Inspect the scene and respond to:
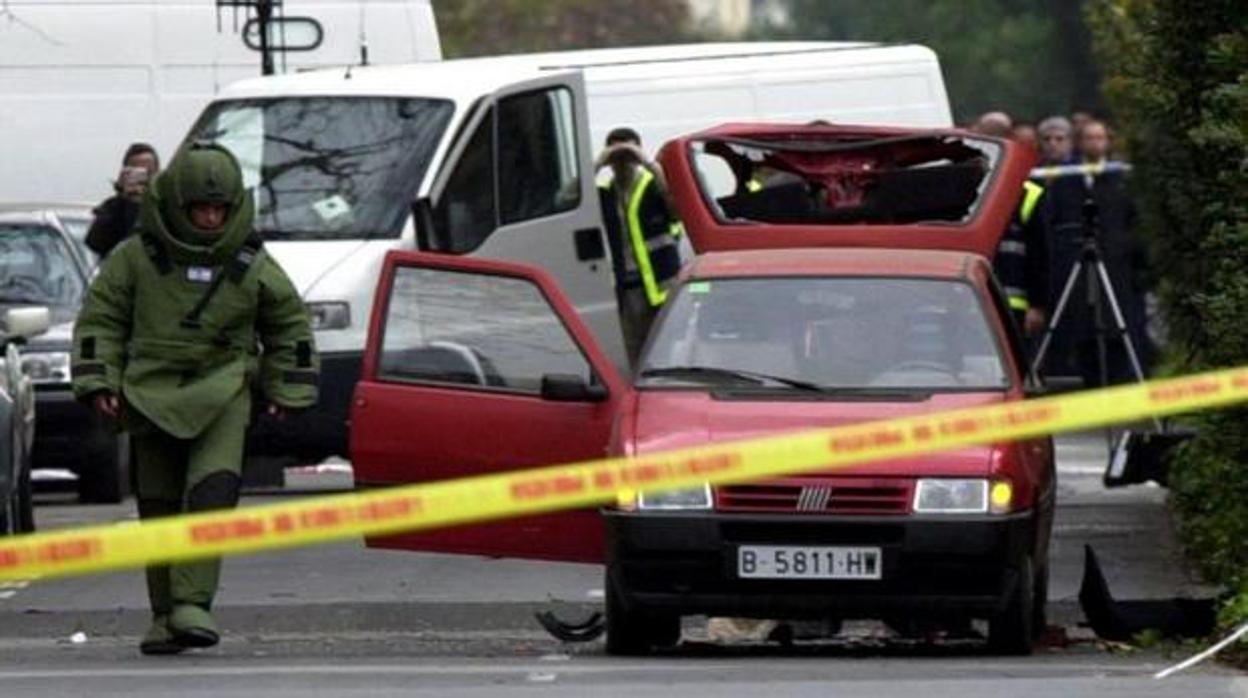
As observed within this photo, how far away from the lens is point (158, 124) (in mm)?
26141

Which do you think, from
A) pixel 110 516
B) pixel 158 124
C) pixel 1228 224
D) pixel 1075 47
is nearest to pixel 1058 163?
pixel 158 124

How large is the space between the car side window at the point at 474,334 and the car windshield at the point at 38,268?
26.0ft

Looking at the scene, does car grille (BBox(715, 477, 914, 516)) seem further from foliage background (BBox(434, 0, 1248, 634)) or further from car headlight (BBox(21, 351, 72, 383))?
car headlight (BBox(21, 351, 72, 383))

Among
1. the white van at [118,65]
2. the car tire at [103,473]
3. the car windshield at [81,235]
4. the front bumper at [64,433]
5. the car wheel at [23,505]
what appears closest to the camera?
the car wheel at [23,505]

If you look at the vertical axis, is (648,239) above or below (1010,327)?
below

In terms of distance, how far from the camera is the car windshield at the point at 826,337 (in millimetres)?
14617

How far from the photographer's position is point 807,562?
13.9 m

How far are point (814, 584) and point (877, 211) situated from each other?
3.43 m

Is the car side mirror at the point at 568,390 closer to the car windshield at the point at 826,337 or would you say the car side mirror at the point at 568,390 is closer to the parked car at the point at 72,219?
the car windshield at the point at 826,337

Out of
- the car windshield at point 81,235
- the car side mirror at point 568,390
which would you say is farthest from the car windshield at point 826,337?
the car windshield at point 81,235

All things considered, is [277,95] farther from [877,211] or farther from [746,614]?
[746,614]

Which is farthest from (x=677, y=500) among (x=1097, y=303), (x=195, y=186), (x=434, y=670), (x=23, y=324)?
(x=1097, y=303)

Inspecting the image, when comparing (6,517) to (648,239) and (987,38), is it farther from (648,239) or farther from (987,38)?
(987,38)

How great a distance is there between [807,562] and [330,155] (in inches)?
337
